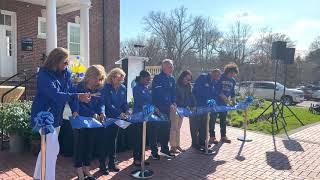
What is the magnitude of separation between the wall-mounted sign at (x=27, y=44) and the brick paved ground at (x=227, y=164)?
8.07 meters

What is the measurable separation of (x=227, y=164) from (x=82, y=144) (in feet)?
10.0

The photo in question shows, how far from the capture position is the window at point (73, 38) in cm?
1611

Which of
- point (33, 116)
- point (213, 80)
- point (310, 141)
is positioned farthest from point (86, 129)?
point (310, 141)

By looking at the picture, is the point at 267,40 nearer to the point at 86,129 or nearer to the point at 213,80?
the point at 213,80

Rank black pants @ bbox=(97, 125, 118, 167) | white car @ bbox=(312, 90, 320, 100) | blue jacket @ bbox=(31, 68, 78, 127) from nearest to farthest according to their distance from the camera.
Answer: blue jacket @ bbox=(31, 68, 78, 127)
black pants @ bbox=(97, 125, 118, 167)
white car @ bbox=(312, 90, 320, 100)

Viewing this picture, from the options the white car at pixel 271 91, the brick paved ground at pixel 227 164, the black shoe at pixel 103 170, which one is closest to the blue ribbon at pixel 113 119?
the black shoe at pixel 103 170

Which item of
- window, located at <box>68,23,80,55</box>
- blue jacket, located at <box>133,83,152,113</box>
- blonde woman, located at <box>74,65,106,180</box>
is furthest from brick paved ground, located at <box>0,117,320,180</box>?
window, located at <box>68,23,80,55</box>

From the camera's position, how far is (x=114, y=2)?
706 inches

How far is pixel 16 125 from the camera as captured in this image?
6.86m

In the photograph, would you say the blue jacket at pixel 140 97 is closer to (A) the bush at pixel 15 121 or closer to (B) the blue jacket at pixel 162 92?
(B) the blue jacket at pixel 162 92

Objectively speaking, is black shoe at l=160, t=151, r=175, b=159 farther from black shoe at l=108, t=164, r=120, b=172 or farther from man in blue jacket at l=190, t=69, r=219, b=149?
black shoe at l=108, t=164, r=120, b=172

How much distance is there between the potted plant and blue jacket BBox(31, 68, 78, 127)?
270 cm

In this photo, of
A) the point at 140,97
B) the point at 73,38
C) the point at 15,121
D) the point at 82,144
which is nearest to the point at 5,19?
the point at 73,38

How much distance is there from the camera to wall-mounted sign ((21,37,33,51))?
14.0 metres
